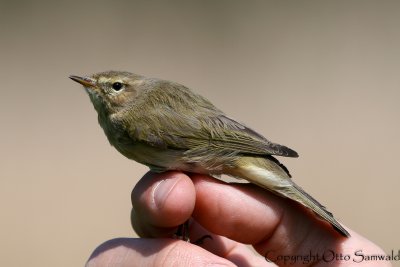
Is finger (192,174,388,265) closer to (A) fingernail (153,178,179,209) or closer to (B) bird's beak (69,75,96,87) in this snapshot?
(A) fingernail (153,178,179,209)

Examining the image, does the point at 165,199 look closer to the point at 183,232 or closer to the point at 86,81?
the point at 183,232

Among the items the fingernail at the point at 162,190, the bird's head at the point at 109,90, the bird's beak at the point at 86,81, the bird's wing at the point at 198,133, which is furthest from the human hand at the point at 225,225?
the bird's beak at the point at 86,81

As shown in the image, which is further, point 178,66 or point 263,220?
point 178,66

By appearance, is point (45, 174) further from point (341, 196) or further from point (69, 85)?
point (341, 196)

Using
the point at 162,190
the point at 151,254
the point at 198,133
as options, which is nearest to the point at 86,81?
the point at 198,133

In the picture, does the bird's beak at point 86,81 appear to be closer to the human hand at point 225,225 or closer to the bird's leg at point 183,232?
the human hand at point 225,225

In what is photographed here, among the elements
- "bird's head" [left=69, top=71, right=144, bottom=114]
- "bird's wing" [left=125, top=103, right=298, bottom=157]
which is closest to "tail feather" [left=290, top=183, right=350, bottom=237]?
"bird's wing" [left=125, top=103, right=298, bottom=157]
